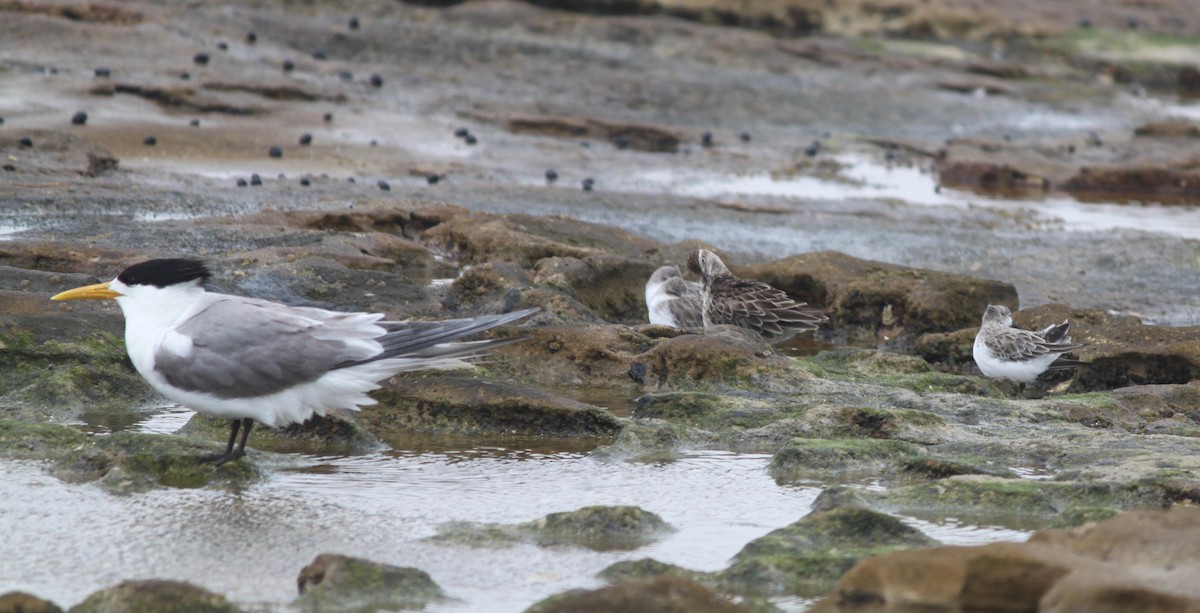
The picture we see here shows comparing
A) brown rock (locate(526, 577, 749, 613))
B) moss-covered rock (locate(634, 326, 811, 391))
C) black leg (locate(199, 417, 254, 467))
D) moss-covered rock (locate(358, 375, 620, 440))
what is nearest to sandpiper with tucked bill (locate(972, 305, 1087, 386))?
moss-covered rock (locate(634, 326, 811, 391))

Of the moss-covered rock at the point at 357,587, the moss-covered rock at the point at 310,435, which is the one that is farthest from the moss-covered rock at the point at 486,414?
the moss-covered rock at the point at 357,587

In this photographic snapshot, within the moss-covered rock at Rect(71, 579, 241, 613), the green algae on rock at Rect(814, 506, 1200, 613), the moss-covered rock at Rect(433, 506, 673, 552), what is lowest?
the moss-covered rock at Rect(433, 506, 673, 552)

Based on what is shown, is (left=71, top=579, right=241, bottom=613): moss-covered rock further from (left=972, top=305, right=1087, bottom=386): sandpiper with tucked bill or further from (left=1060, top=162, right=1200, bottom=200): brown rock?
(left=1060, top=162, right=1200, bottom=200): brown rock

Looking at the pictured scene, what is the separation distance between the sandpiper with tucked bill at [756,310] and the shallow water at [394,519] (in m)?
3.02

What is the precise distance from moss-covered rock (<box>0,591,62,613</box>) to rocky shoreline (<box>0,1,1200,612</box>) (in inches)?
0.4

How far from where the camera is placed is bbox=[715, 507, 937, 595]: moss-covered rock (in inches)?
211

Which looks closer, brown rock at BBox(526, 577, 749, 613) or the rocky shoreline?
brown rock at BBox(526, 577, 749, 613)

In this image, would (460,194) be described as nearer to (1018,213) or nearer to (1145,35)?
(1018,213)

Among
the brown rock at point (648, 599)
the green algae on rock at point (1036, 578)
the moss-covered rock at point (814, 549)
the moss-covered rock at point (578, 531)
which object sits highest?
the green algae on rock at point (1036, 578)

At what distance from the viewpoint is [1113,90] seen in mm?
30438

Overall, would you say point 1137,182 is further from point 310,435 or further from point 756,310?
point 310,435

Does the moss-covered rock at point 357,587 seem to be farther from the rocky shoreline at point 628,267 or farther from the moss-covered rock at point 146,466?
the moss-covered rock at point 146,466

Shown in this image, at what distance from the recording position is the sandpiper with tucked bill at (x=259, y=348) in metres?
6.59

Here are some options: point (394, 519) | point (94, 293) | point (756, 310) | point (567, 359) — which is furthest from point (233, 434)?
point (756, 310)
